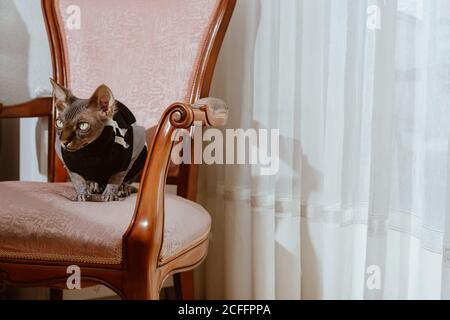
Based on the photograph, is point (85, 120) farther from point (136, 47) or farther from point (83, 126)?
point (136, 47)

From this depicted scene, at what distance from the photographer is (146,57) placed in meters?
1.34

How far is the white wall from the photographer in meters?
1.52

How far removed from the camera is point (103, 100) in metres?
0.99

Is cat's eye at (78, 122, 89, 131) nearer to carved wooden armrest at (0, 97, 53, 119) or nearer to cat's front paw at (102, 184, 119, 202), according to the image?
cat's front paw at (102, 184, 119, 202)

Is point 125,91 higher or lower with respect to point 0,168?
higher

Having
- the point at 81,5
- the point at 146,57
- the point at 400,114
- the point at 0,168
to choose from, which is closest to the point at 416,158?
the point at 400,114

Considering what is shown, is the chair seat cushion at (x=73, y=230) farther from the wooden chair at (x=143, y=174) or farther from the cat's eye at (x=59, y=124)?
the cat's eye at (x=59, y=124)

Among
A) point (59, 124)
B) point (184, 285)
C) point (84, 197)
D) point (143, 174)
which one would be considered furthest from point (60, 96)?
point (184, 285)

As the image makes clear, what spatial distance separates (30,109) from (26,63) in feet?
0.87

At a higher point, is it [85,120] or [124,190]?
[85,120]

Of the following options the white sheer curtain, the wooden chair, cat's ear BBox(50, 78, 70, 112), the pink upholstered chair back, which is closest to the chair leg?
the wooden chair

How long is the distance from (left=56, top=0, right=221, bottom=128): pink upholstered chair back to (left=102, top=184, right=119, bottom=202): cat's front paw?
1.09 ft
